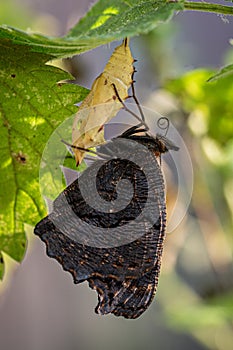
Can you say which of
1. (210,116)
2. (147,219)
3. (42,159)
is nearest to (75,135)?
(42,159)

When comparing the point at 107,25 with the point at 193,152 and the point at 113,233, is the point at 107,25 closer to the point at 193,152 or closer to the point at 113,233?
the point at 113,233

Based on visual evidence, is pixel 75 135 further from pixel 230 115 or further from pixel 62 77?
pixel 230 115

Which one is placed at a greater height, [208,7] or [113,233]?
[208,7]

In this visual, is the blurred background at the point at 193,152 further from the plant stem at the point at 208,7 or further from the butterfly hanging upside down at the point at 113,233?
the butterfly hanging upside down at the point at 113,233

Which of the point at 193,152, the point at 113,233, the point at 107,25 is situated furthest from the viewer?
the point at 193,152

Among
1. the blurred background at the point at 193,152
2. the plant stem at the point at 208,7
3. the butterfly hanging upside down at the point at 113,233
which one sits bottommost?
the butterfly hanging upside down at the point at 113,233

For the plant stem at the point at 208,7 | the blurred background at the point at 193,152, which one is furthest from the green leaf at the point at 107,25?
the blurred background at the point at 193,152

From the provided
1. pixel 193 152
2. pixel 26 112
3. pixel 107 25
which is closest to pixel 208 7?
pixel 107 25
